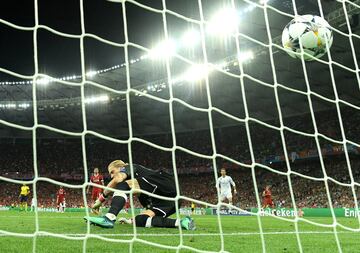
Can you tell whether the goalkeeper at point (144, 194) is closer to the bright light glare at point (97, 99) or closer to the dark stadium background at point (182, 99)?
the dark stadium background at point (182, 99)

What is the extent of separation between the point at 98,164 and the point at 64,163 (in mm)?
2804

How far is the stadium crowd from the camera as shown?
20781 millimetres

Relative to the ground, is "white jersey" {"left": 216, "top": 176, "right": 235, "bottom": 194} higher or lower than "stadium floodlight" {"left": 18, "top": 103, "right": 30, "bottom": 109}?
lower

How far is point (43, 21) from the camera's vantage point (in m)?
24.1

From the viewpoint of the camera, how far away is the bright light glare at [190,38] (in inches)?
766

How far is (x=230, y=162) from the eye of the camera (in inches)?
1013

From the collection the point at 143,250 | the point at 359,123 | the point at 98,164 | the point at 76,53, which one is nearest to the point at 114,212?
the point at 143,250

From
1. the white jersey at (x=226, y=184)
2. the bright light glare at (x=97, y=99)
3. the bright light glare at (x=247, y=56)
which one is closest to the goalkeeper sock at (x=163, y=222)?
the white jersey at (x=226, y=184)

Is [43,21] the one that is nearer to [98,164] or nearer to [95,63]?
[95,63]

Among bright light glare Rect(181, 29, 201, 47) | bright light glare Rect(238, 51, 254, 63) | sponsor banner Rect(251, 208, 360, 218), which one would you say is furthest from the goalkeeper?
bright light glare Rect(181, 29, 201, 47)

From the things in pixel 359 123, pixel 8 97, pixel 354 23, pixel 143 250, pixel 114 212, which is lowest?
pixel 143 250

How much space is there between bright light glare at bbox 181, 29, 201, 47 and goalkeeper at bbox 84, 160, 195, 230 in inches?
570

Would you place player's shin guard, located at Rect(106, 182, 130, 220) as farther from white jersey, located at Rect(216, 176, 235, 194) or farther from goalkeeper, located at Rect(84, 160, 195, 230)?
white jersey, located at Rect(216, 176, 235, 194)

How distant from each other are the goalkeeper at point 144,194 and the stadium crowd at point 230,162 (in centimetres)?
1268
